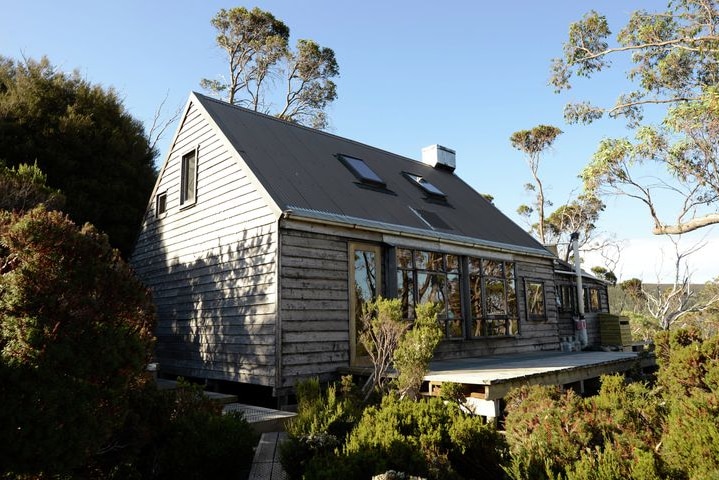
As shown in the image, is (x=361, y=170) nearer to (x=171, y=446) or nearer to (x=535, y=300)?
(x=535, y=300)

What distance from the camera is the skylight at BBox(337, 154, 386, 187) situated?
12359mm

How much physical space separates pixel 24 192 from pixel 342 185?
687 centimetres

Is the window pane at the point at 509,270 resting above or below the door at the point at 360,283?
above

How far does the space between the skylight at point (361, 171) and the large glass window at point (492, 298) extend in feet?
10.5

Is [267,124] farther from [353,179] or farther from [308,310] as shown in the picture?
[308,310]

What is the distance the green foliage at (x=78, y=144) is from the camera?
14969 millimetres

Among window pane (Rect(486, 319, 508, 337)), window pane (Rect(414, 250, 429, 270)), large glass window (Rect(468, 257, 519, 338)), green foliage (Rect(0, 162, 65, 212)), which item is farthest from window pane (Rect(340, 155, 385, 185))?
green foliage (Rect(0, 162, 65, 212))

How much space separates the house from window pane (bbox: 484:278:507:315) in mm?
53

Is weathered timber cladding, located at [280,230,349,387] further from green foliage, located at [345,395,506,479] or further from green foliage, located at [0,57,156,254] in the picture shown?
green foliage, located at [0,57,156,254]

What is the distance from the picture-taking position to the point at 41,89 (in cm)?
1598

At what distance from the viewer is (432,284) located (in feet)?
37.7

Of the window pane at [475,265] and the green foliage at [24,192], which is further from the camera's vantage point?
the window pane at [475,265]

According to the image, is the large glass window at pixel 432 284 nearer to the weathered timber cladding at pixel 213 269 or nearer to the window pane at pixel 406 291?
the window pane at pixel 406 291

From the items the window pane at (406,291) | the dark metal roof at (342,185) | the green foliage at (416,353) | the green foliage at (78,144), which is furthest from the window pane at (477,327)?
the green foliage at (78,144)
